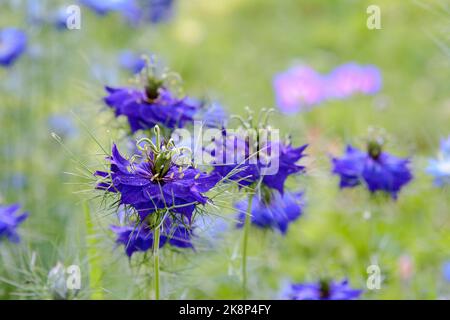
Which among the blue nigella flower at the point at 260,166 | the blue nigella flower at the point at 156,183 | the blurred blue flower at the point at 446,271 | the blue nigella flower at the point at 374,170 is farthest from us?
the blurred blue flower at the point at 446,271

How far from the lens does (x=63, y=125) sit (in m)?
2.96

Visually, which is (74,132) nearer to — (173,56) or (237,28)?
(173,56)

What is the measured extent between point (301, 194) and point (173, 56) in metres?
2.38

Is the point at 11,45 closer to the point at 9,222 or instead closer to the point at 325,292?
the point at 9,222

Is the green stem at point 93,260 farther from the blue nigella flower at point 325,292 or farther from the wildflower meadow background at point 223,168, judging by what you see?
the blue nigella flower at point 325,292

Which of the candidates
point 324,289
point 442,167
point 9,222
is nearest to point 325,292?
point 324,289

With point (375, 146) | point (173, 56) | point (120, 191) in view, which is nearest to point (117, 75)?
point (173, 56)

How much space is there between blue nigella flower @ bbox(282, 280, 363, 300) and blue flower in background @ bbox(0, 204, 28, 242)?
0.64 metres

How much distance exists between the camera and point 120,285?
2.09 m

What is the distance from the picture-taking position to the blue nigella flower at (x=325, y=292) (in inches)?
66.2

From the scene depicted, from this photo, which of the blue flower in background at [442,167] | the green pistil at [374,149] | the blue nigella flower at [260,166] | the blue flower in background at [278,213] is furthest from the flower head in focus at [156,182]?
the blue flower in background at [442,167]

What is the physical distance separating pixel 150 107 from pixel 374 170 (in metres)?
0.54

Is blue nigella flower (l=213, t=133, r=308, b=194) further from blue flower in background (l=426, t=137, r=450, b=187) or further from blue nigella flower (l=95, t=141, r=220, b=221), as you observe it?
blue flower in background (l=426, t=137, r=450, b=187)

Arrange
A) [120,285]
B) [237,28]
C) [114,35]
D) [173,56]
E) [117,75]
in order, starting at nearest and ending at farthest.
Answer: [120,285] → [117,75] → [114,35] → [173,56] → [237,28]
